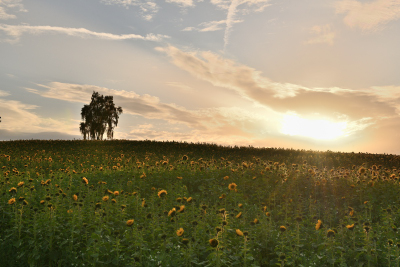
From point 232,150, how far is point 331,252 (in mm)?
27178

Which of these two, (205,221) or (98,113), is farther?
(98,113)

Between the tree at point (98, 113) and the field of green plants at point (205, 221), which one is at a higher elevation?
the tree at point (98, 113)

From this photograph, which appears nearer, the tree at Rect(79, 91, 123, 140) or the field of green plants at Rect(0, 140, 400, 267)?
the field of green plants at Rect(0, 140, 400, 267)

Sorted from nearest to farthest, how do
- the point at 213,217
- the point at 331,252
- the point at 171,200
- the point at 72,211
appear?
the point at 331,252 < the point at 72,211 < the point at 213,217 < the point at 171,200

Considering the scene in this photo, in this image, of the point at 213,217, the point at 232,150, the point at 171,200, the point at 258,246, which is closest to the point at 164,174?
the point at 171,200

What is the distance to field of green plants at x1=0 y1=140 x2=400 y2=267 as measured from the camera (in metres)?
6.05

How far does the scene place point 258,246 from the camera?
280 inches

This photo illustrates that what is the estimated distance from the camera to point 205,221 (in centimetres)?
790

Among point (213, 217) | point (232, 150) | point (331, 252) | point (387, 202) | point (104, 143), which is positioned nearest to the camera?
point (331, 252)

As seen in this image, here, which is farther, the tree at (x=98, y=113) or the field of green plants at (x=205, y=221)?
the tree at (x=98, y=113)

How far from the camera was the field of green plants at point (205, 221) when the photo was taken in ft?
19.9

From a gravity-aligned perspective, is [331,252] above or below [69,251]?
above

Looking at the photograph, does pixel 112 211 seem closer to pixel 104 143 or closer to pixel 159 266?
pixel 159 266

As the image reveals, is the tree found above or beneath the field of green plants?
above
